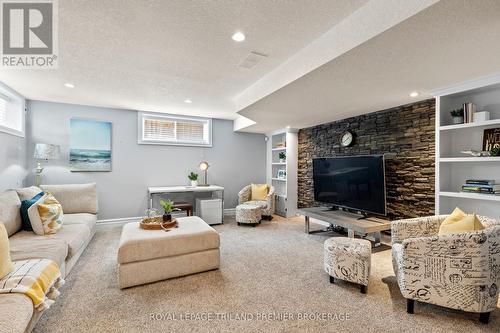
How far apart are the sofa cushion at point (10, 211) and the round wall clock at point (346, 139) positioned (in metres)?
4.87

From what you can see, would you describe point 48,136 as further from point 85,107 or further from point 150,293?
point 150,293

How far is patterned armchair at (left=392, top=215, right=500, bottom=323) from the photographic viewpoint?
175cm

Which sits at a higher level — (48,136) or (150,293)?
(48,136)

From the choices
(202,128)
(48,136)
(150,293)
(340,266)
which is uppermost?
Result: (202,128)

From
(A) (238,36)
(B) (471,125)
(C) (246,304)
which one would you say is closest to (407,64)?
(B) (471,125)

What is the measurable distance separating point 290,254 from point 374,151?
2.25 m

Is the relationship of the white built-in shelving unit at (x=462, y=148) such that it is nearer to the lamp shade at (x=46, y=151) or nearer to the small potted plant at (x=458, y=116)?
the small potted plant at (x=458, y=116)

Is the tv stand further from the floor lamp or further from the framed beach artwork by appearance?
the floor lamp

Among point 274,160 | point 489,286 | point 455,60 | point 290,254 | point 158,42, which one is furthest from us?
point 274,160

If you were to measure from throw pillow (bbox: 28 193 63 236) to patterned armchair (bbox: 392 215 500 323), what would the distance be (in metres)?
3.67

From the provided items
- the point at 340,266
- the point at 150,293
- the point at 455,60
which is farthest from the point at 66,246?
the point at 455,60

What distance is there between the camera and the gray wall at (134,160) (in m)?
4.32

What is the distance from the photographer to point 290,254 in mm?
3258

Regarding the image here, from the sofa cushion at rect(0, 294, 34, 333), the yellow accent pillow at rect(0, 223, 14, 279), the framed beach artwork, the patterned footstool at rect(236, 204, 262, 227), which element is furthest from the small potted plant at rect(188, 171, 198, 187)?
the sofa cushion at rect(0, 294, 34, 333)
